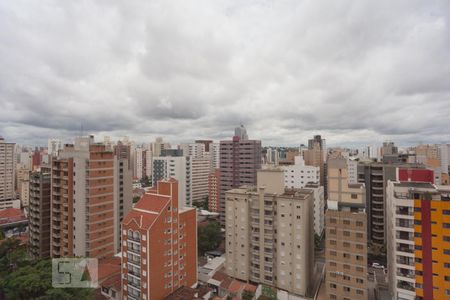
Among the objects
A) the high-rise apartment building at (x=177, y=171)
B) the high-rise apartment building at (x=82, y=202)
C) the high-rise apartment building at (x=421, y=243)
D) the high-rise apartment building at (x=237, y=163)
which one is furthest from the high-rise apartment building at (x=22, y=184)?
the high-rise apartment building at (x=421, y=243)

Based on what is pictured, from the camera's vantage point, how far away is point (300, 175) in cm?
6112

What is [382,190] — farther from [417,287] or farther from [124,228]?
[124,228]

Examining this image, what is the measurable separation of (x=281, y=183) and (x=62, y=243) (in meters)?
29.3

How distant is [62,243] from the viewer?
34.4 m

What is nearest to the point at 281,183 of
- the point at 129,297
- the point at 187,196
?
the point at 129,297

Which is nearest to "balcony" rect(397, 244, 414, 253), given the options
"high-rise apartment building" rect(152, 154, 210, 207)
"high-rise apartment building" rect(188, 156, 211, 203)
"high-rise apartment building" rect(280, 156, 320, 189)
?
"high-rise apartment building" rect(280, 156, 320, 189)

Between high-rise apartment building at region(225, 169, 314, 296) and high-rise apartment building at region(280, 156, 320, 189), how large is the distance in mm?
28490

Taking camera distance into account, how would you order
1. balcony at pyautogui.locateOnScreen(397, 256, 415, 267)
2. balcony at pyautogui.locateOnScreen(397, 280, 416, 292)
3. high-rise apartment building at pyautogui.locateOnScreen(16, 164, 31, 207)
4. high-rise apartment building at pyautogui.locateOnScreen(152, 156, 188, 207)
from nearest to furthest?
balcony at pyautogui.locateOnScreen(397, 280, 416, 292) < balcony at pyautogui.locateOnScreen(397, 256, 415, 267) < high-rise apartment building at pyautogui.locateOnScreen(152, 156, 188, 207) < high-rise apartment building at pyautogui.locateOnScreen(16, 164, 31, 207)

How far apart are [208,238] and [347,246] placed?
23.0 m

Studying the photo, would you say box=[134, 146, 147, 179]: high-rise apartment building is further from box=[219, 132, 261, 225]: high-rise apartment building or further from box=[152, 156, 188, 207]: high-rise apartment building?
box=[219, 132, 261, 225]: high-rise apartment building

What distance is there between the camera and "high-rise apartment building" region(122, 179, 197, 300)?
25203mm

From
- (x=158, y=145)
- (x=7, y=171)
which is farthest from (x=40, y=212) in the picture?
(x=158, y=145)

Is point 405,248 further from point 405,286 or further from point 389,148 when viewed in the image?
point 389,148

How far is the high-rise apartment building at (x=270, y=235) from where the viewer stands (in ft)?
97.4
